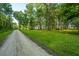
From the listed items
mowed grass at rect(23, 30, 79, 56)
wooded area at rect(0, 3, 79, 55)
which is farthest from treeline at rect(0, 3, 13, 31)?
mowed grass at rect(23, 30, 79, 56)

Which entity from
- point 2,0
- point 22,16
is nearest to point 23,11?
point 22,16

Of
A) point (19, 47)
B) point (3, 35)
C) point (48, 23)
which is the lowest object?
point (19, 47)

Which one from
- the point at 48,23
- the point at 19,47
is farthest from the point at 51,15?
the point at 19,47

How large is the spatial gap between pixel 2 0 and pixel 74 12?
2.13ft

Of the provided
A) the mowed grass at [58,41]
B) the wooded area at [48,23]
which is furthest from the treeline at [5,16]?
the mowed grass at [58,41]

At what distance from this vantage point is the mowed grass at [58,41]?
229cm

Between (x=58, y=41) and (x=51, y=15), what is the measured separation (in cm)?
24

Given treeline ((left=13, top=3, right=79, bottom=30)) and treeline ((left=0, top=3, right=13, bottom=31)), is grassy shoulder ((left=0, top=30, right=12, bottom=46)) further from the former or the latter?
treeline ((left=13, top=3, right=79, bottom=30))

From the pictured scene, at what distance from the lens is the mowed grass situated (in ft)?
7.53

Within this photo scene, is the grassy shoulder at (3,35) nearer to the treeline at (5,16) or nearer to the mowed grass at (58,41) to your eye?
the treeline at (5,16)

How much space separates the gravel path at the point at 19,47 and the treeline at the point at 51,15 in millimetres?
112

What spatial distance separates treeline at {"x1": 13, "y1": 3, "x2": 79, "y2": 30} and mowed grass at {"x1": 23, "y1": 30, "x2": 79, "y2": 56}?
0.06 metres

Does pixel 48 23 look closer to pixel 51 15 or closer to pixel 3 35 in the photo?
pixel 51 15

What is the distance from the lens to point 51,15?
93.7 inches
